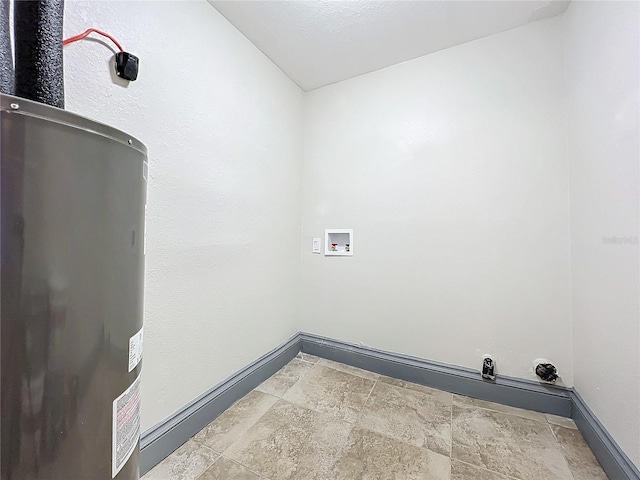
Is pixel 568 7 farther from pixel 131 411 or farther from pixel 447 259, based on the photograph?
pixel 131 411

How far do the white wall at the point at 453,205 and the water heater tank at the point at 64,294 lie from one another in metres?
1.51

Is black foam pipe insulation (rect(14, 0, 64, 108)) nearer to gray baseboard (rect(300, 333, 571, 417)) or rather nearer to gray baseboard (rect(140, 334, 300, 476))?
gray baseboard (rect(140, 334, 300, 476))

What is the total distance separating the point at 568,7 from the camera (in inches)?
50.0

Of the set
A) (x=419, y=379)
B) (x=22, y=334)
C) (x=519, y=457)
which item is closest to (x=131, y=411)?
(x=22, y=334)

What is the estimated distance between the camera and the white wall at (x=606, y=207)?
0.88 m

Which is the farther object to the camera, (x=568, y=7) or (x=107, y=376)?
(x=568, y=7)

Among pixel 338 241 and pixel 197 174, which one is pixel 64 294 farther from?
pixel 338 241

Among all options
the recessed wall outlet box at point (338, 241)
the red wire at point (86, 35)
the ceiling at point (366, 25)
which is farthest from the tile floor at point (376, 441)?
the ceiling at point (366, 25)

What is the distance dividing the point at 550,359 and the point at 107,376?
6.11ft

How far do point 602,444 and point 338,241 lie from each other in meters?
1.59

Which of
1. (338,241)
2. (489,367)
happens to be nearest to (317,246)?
(338,241)

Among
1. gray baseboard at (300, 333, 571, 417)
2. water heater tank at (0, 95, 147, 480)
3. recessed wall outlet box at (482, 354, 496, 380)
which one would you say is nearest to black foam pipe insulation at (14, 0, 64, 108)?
water heater tank at (0, 95, 147, 480)

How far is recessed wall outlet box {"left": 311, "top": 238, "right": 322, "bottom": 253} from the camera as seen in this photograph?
197cm

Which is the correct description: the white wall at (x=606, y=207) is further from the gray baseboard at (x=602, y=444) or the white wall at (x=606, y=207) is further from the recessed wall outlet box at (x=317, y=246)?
the recessed wall outlet box at (x=317, y=246)
